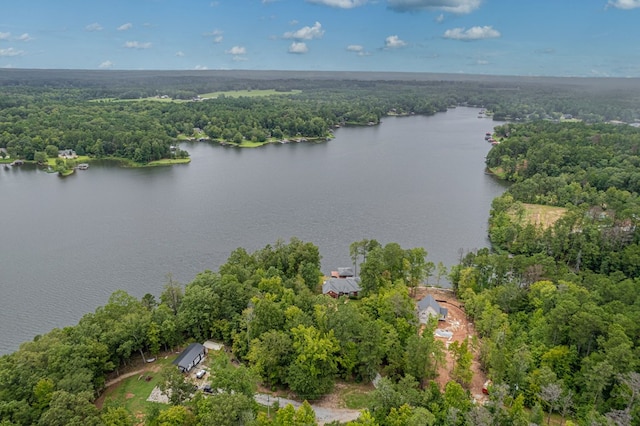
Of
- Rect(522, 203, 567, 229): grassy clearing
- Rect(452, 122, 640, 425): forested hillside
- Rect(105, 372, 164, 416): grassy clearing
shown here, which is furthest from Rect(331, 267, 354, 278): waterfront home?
Rect(522, 203, 567, 229): grassy clearing

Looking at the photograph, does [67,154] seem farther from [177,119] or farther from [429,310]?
[429,310]

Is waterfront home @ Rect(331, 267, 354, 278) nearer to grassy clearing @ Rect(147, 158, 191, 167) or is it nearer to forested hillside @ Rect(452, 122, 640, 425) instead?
forested hillside @ Rect(452, 122, 640, 425)

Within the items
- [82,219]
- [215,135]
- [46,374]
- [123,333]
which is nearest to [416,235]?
[123,333]

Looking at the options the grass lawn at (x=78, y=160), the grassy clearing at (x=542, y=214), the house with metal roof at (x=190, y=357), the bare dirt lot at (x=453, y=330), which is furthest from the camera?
the grass lawn at (x=78, y=160)

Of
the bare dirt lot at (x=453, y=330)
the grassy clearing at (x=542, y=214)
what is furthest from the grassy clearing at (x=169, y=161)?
the grassy clearing at (x=542, y=214)

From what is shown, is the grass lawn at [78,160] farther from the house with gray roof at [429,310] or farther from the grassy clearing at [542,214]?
the grassy clearing at [542,214]

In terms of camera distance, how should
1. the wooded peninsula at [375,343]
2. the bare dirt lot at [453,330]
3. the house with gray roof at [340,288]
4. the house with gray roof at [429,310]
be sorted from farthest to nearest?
1. the house with gray roof at [340,288]
2. the house with gray roof at [429,310]
3. the bare dirt lot at [453,330]
4. the wooded peninsula at [375,343]
